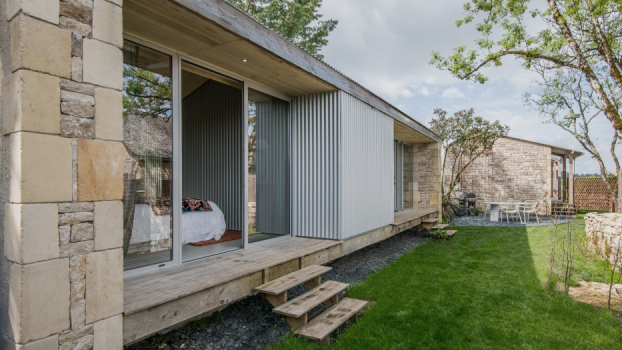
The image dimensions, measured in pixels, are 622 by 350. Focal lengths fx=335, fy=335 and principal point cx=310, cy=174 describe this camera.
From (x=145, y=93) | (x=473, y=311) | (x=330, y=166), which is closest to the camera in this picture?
(x=145, y=93)

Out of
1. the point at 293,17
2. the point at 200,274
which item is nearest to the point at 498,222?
the point at 200,274

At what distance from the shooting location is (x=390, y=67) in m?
19.2

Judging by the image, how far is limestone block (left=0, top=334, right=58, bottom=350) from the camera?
1576mm

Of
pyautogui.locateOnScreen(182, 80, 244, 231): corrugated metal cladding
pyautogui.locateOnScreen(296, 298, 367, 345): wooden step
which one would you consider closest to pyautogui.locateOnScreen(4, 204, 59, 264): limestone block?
pyautogui.locateOnScreen(296, 298, 367, 345): wooden step

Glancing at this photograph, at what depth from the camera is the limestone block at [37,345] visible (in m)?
1.58

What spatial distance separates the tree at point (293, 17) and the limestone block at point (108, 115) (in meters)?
10.9

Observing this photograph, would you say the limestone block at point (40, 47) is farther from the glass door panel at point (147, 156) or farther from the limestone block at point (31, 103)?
the glass door panel at point (147, 156)

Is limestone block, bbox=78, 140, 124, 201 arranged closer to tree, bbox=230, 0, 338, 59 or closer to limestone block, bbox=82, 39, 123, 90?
limestone block, bbox=82, 39, 123, 90

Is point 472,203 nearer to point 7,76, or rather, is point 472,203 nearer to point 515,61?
point 515,61

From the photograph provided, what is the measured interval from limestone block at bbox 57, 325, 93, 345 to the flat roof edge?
2.03m

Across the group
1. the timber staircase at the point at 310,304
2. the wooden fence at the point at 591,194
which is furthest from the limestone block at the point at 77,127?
the wooden fence at the point at 591,194

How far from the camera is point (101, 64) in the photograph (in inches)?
75.7

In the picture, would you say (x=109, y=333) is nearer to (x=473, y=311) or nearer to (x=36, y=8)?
(x=36, y=8)

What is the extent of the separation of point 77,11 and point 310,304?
2514 millimetres
